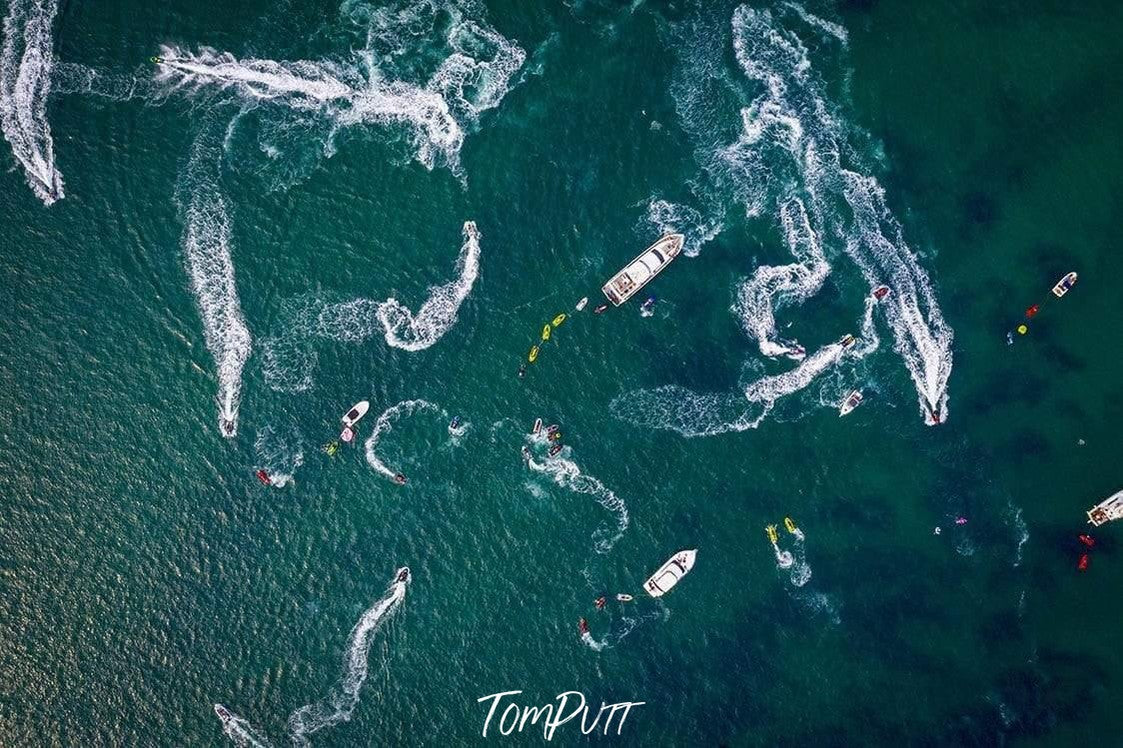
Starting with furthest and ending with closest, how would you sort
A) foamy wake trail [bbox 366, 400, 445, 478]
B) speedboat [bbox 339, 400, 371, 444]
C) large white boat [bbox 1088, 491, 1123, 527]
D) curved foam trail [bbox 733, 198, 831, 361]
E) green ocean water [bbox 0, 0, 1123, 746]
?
1. large white boat [bbox 1088, 491, 1123, 527]
2. curved foam trail [bbox 733, 198, 831, 361]
3. green ocean water [bbox 0, 0, 1123, 746]
4. foamy wake trail [bbox 366, 400, 445, 478]
5. speedboat [bbox 339, 400, 371, 444]

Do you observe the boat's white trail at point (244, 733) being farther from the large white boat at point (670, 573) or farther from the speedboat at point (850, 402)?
the speedboat at point (850, 402)

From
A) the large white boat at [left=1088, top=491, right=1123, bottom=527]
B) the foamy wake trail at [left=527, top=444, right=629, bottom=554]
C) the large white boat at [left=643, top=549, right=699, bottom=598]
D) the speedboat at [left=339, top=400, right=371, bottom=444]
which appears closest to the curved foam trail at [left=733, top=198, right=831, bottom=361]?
the foamy wake trail at [left=527, top=444, right=629, bottom=554]

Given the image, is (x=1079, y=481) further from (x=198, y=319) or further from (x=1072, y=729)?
(x=198, y=319)

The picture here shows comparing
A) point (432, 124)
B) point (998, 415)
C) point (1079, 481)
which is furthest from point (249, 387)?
point (1079, 481)

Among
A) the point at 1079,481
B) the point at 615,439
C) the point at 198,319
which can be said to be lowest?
the point at 1079,481

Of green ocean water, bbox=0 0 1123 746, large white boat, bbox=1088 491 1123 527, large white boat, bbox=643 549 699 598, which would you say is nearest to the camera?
large white boat, bbox=643 549 699 598

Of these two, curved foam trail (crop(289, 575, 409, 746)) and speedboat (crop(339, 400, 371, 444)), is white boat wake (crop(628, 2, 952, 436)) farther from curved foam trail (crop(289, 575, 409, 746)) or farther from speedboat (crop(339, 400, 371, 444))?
curved foam trail (crop(289, 575, 409, 746))

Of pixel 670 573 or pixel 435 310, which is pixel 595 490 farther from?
pixel 435 310
